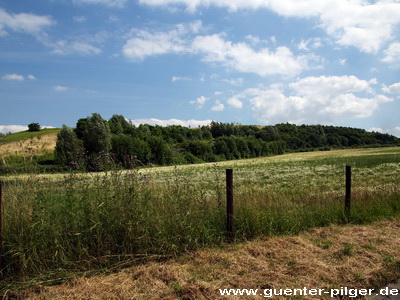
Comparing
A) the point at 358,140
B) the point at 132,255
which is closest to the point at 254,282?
the point at 132,255

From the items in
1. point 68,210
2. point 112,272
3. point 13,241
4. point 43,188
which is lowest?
point 112,272

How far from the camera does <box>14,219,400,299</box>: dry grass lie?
4.13 meters

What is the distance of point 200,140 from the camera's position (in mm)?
109000

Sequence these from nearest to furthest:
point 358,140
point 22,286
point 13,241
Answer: point 22,286 < point 13,241 < point 358,140

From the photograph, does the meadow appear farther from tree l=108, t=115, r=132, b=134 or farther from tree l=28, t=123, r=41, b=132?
tree l=28, t=123, r=41, b=132

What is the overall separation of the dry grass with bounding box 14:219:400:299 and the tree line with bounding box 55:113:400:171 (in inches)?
105

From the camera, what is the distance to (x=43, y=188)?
18.0 ft

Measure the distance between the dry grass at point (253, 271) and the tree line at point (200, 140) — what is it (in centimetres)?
268

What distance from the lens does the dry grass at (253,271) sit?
413 centimetres

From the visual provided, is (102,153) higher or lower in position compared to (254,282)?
higher

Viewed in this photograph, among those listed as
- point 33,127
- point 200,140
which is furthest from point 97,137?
point 200,140

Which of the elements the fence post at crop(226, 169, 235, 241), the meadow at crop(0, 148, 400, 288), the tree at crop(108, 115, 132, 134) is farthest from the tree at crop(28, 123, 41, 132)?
the fence post at crop(226, 169, 235, 241)

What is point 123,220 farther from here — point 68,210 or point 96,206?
point 68,210

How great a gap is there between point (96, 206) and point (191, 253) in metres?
2.01
